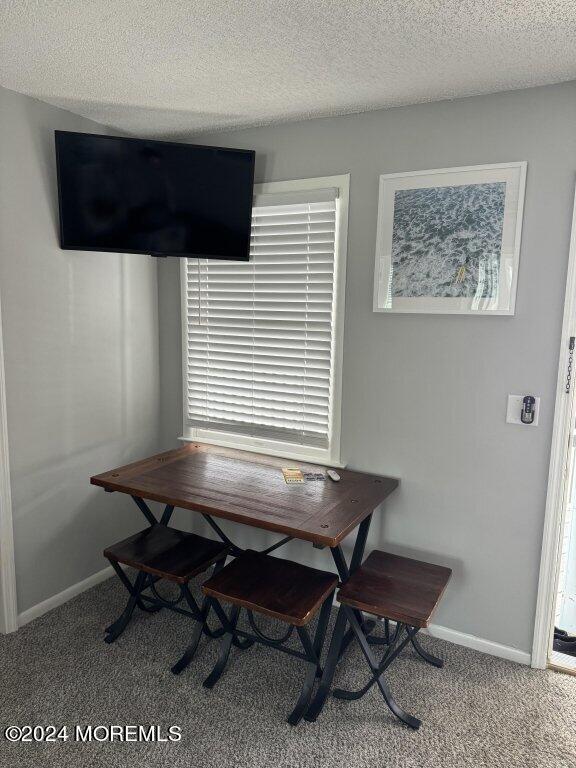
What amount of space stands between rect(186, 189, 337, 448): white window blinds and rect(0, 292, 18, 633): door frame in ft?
3.52

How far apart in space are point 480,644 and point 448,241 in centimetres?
190

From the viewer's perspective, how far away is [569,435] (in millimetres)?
2283

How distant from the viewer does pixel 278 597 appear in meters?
2.12

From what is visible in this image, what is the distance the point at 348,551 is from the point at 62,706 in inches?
58.2

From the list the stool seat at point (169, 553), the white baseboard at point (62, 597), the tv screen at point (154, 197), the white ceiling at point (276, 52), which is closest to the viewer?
the white ceiling at point (276, 52)

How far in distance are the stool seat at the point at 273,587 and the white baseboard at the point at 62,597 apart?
1.08 m

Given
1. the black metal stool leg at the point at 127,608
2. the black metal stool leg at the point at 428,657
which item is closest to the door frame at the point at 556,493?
the black metal stool leg at the point at 428,657

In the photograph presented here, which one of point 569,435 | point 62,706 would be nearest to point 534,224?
point 569,435

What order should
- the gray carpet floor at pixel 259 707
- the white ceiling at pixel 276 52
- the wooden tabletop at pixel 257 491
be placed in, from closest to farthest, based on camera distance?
1. the white ceiling at pixel 276 52
2. the gray carpet floor at pixel 259 707
3. the wooden tabletop at pixel 257 491

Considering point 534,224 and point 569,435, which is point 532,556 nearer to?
point 569,435

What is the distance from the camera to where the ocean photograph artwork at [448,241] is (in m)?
2.31

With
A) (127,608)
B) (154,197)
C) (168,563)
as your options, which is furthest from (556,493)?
(154,197)

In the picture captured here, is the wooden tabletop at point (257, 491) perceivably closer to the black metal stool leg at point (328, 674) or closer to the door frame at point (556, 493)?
the black metal stool leg at point (328, 674)

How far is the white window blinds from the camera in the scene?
2.74 m
